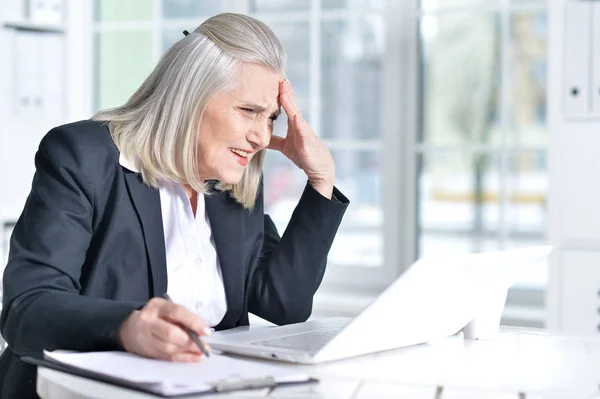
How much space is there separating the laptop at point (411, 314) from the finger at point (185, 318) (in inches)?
6.5

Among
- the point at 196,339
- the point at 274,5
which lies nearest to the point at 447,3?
the point at 274,5

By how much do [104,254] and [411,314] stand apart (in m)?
0.63

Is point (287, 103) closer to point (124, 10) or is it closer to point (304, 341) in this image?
point (304, 341)

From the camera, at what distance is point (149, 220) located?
1736mm

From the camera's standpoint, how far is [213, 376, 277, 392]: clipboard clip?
113cm

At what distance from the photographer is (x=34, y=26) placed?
12.6 ft

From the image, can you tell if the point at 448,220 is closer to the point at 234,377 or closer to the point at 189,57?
the point at 189,57

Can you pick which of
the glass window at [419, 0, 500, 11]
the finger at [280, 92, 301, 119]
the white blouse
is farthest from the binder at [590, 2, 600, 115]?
the white blouse

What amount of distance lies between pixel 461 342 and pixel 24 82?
8.98 ft

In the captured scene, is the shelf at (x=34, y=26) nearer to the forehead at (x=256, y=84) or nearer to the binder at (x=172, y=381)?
the forehead at (x=256, y=84)

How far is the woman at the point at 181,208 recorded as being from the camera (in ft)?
5.02

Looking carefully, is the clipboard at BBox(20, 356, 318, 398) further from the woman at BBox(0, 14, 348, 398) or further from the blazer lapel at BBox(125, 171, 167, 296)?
the blazer lapel at BBox(125, 171, 167, 296)

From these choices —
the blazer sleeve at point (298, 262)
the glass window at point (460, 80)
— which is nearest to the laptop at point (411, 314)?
the blazer sleeve at point (298, 262)

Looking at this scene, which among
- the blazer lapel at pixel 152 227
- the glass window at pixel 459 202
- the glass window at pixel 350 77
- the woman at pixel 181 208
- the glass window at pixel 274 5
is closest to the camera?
the woman at pixel 181 208
